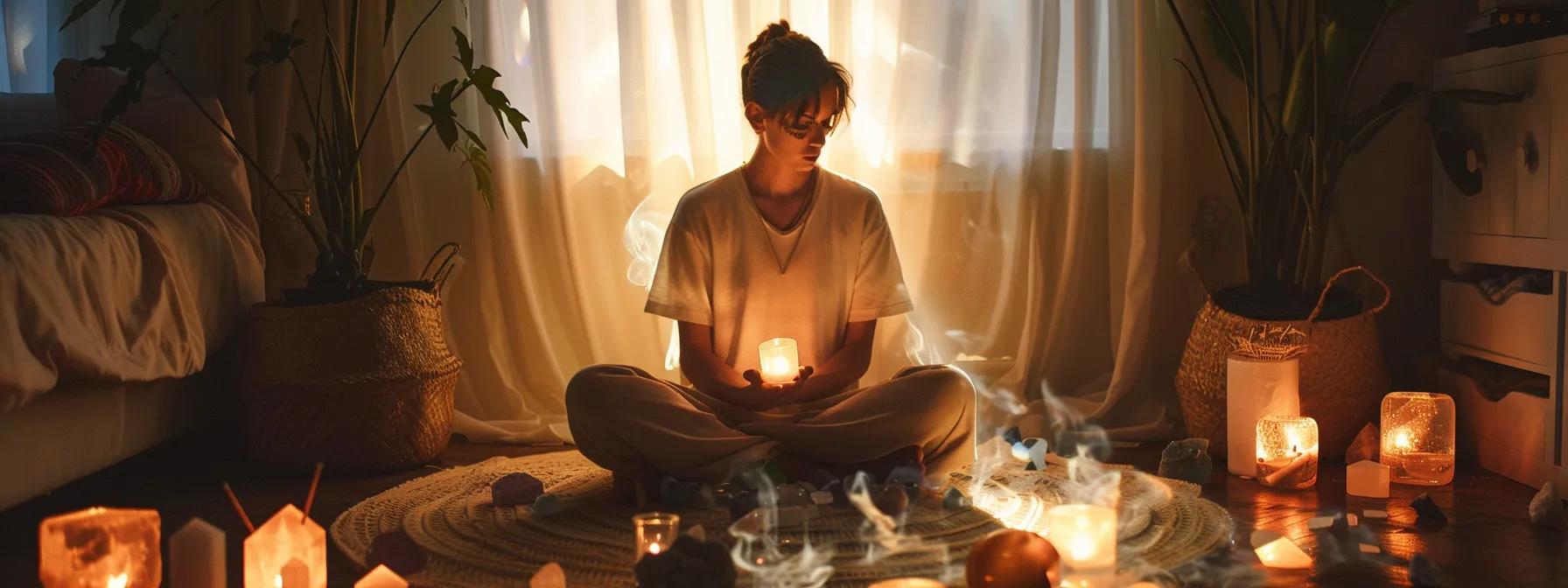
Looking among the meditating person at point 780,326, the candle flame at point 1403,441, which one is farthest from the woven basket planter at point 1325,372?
the meditating person at point 780,326

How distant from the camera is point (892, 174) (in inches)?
121

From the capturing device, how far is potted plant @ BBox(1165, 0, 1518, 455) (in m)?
2.68

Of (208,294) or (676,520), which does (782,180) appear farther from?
(208,294)

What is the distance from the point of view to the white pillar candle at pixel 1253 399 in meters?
2.55

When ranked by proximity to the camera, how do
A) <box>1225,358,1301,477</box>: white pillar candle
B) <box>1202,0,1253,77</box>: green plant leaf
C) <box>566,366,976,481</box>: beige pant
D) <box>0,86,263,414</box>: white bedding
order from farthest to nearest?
<box>1202,0,1253,77</box>: green plant leaf
<box>1225,358,1301,477</box>: white pillar candle
<box>566,366,976,481</box>: beige pant
<box>0,86,263,414</box>: white bedding

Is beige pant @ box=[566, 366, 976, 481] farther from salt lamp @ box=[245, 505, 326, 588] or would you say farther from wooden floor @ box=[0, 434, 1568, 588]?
salt lamp @ box=[245, 505, 326, 588]

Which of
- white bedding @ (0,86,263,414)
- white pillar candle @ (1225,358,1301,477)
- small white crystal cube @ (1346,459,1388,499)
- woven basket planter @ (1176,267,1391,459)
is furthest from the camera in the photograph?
woven basket planter @ (1176,267,1391,459)

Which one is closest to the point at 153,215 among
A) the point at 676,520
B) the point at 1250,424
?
the point at 676,520

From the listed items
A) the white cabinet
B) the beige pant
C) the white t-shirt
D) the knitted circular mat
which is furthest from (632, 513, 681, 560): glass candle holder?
the white cabinet

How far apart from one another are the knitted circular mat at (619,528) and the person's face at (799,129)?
603 mm

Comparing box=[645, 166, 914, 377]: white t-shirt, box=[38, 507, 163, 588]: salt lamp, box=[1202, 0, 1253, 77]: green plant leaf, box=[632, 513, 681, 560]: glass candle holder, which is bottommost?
box=[632, 513, 681, 560]: glass candle holder

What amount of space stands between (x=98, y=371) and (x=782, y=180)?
1162 mm

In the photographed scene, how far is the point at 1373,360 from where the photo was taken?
271 centimetres

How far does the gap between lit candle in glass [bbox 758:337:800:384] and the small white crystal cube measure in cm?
97
